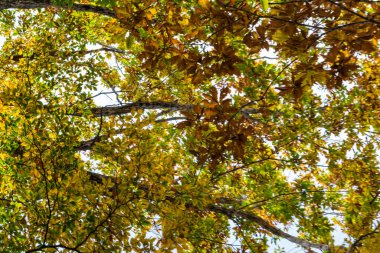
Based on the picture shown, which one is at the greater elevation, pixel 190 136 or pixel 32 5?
pixel 32 5

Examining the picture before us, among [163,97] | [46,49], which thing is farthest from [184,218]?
[163,97]

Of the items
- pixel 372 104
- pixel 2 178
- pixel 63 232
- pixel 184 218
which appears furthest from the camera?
pixel 372 104

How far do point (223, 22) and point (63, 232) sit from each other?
225 centimetres

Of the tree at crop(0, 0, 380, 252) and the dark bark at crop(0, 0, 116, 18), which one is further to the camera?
the dark bark at crop(0, 0, 116, 18)

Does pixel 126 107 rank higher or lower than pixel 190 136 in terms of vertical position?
higher

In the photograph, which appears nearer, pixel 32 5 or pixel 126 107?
pixel 32 5

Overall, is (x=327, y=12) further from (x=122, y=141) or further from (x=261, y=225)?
(x=261, y=225)

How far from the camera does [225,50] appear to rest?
1.96 metres

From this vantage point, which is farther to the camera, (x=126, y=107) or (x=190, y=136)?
(x=126, y=107)

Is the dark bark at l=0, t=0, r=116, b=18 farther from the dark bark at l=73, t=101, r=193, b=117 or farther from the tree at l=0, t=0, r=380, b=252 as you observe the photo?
the dark bark at l=73, t=101, r=193, b=117

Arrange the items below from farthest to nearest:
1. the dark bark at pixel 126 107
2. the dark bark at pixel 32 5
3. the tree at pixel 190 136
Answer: the dark bark at pixel 126 107 → the dark bark at pixel 32 5 → the tree at pixel 190 136

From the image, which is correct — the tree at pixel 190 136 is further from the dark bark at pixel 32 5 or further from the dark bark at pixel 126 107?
the dark bark at pixel 126 107

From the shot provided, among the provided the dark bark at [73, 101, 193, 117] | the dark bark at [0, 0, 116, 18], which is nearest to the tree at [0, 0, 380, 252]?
the dark bark at [0, 0, 116, 18]

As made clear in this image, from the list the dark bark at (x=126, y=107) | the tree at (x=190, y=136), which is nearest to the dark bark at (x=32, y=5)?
the tree at (x=190, y=136)
